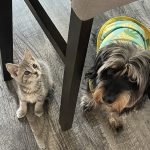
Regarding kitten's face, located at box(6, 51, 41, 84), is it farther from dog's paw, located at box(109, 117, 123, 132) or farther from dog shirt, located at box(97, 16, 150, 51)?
dog's paw, located at box(109, 117, 123, 132)

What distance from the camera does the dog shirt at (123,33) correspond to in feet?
4.50

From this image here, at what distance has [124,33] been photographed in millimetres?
1412

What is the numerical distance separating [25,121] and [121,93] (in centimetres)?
53

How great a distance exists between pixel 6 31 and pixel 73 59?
0.44m

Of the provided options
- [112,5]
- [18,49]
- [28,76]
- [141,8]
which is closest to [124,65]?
[112,5]

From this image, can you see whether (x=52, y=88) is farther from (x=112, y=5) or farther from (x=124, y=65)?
(x=112, y=5)

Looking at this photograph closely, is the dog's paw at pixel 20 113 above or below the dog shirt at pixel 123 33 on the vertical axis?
below

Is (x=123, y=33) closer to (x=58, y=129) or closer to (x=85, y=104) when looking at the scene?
(x=85, y=104)

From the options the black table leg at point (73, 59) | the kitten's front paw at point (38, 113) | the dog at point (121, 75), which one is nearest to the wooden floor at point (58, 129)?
the kitten's front paw at point (38, 113)

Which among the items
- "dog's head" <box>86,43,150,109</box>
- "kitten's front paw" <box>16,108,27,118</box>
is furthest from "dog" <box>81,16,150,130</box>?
"kitten's front paw" <box>16,108,27,118</box>

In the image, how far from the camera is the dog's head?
1182mm

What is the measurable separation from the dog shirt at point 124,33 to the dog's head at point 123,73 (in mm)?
125

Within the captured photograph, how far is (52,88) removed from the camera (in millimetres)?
1615

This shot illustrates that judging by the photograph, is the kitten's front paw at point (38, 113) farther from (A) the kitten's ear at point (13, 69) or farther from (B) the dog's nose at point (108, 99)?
(B) the dog's nose at point (108, 99)
